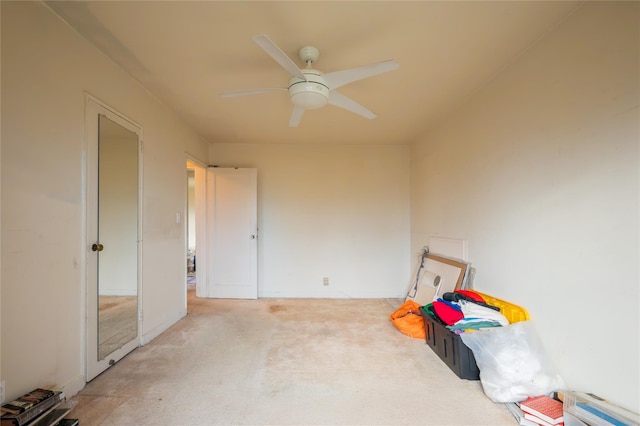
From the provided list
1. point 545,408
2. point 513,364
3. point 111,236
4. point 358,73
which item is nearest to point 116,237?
point 111,236

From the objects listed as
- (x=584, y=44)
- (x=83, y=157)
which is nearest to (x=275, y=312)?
(x=83, y=157)

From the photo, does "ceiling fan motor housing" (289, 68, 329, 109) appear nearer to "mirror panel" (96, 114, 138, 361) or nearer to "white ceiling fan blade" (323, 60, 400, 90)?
"white ceiling fan blade" (323, 60, 400, 90)

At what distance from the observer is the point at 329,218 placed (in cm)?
442

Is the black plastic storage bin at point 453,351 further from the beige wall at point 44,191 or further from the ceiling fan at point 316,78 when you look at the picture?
the beige wall at point 44,191

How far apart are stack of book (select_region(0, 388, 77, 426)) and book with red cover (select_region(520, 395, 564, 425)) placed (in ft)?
8.70

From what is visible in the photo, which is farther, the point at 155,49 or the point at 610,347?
the point at 155,49

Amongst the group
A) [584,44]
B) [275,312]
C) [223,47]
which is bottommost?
[275,312]

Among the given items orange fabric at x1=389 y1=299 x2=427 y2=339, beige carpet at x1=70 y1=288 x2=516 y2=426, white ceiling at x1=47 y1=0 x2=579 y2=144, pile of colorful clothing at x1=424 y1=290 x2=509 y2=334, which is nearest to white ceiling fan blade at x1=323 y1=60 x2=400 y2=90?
white ceiling at x1=47 y1=0 x2=579 y2=144

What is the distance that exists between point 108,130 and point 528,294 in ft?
11.4

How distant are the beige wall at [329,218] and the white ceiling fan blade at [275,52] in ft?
8.85

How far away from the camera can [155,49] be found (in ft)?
6.60

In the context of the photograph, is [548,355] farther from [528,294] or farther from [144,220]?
[144,220]

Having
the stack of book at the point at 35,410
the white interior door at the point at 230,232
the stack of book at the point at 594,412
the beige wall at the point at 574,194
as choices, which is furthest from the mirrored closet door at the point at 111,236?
the beige wall at the point at 574,194

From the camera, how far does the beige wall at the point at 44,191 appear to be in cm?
144
